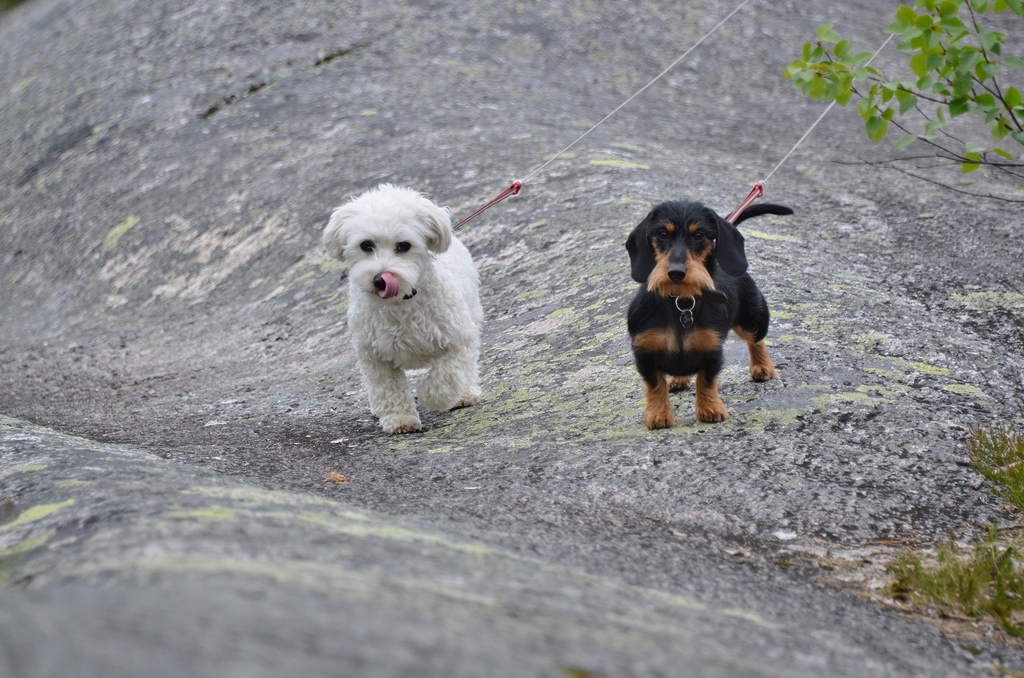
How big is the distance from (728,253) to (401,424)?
2.47m

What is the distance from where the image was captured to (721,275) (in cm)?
546

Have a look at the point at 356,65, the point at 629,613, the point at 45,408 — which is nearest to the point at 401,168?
the point at 356,65

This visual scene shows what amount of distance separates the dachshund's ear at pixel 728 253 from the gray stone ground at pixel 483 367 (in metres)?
0.90

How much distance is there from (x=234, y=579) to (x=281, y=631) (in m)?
0.36

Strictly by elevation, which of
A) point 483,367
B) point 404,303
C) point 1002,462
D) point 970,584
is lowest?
point 483,367

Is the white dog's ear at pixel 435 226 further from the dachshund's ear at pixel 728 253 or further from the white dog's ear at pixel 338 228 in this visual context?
the dachshund's ear at pixel 728 253

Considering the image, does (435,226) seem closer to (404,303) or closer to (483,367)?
(404,303)

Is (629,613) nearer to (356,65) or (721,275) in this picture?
(721,275)

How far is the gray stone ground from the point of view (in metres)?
2.68

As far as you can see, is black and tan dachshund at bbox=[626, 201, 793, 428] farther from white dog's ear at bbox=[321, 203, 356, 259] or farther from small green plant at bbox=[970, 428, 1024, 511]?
white dog's ear at bbox=[321, 203, 356, 259]

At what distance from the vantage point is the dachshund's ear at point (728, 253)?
204 inches

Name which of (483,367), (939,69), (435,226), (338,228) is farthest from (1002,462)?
(338,228)

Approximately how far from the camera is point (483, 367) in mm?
7586

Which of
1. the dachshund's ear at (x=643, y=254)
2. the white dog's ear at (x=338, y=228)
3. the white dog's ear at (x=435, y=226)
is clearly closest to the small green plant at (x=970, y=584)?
the dachshund's ear at (x=643, y=254)
